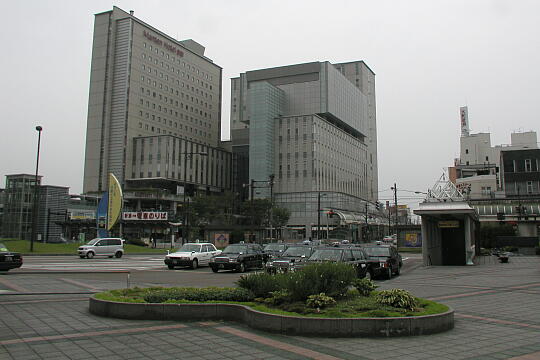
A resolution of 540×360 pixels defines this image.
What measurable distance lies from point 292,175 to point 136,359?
10286 centimetres

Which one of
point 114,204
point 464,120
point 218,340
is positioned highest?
point 464,120

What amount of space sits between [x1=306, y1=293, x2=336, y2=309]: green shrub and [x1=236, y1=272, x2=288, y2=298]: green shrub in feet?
3.41

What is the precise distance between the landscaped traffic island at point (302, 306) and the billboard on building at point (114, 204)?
125 feet

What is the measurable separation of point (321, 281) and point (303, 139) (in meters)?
99.4

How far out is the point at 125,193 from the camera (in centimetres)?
9900

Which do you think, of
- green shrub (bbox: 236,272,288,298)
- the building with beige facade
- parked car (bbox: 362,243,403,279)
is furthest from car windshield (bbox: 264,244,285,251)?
the building with beige facade

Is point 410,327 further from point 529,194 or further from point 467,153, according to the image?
point 467,153

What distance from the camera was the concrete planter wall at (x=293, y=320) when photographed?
8.42 metres

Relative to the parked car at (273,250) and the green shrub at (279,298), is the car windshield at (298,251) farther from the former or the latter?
the green shrub at (279,298)

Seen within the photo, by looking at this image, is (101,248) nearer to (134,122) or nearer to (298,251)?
(298,251)

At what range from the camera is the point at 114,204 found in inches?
1896

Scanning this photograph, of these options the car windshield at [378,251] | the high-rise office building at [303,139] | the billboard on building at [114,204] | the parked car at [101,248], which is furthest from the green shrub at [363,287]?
the high-rise office building at [303,139]

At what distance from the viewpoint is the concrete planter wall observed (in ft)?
27.6

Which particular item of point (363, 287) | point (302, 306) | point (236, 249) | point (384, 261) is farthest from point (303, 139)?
point (302, 306)
